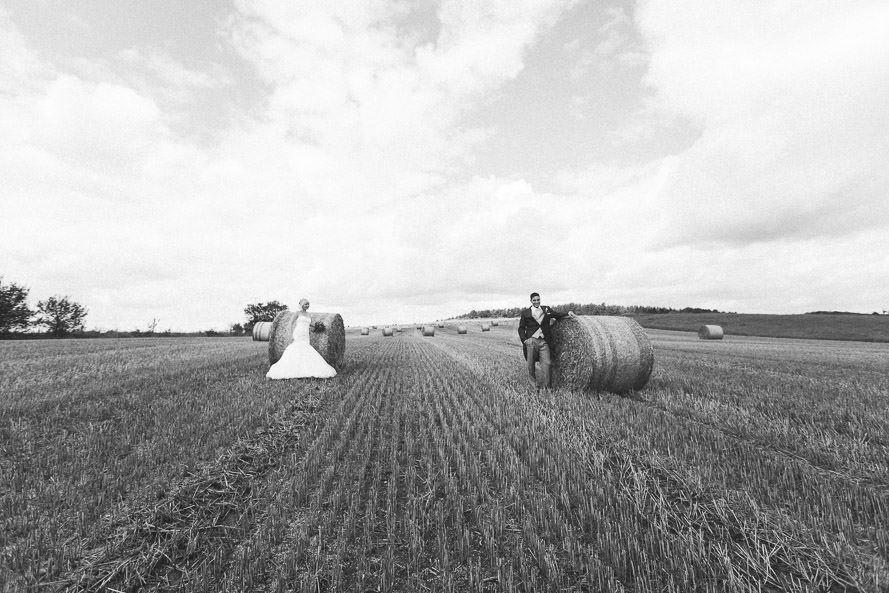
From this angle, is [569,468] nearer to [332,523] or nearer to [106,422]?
[332,523]

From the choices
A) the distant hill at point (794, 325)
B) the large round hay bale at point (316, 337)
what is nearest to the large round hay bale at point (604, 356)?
the large round hay bale at point (316, 337)

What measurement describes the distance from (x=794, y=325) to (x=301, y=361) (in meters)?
56.7

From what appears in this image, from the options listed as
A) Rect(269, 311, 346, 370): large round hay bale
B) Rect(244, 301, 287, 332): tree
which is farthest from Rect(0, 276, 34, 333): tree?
Rect(269, 311, 346, 370): large round hay bale

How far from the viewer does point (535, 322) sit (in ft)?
31.8

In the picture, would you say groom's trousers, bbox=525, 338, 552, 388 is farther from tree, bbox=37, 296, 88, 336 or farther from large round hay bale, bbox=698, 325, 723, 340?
tree, bbox=37, 296, 88, 336

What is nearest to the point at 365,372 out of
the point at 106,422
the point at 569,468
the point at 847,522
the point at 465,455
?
the point at 106,422

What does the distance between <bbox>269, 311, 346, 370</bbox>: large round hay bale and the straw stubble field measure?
4.70 meters

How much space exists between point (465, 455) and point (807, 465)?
3.89 meters

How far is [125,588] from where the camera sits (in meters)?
2.49

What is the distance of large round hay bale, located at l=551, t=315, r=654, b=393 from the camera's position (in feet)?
28.3

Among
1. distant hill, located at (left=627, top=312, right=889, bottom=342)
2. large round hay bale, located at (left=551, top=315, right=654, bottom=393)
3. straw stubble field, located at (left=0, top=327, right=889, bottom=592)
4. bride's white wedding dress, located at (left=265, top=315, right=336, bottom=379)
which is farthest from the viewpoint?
distant hill, located at (left=627, top=312, right=889, bottom=342)

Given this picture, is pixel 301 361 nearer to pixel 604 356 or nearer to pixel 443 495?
pixel 604 356

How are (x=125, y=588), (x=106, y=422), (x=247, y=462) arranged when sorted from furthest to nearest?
(x=106, y=422), (x=247, y=462), (x=125, y=588)

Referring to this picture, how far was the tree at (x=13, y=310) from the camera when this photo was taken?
150ft
